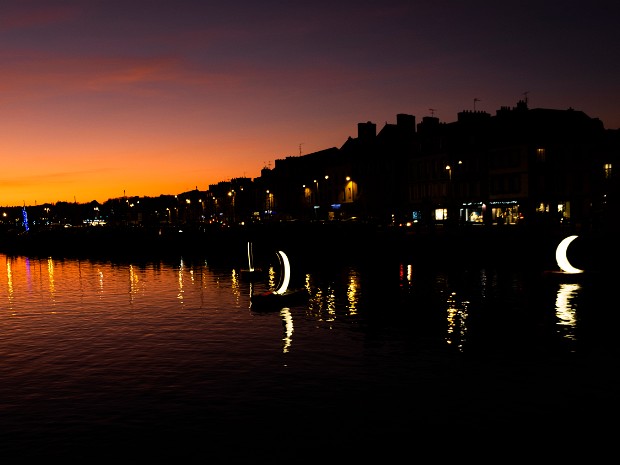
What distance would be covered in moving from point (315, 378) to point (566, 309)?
24650 millimetres

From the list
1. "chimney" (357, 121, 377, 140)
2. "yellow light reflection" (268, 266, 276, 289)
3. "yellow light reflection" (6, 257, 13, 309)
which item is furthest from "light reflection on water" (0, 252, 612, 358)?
"chimney" (357, 121, 377, 140)

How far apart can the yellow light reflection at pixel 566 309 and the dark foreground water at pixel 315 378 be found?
14cm

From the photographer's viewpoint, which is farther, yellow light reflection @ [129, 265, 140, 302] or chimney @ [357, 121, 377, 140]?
chimney @ [357, 121, 377, 140]

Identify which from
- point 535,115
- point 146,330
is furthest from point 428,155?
point 146,330

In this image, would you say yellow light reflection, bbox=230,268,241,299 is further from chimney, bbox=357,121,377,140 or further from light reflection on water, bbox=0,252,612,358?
chimney, bbox=357,121,377,140

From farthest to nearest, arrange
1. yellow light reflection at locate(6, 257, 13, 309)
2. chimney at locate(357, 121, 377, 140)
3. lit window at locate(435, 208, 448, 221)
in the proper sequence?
chimney at locate(357, 121, 377, 140) → lit window at locate(435, 208, 448, 221) → yellow light reflection at locate(6, 257, 13, 309)

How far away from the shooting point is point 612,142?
96688 mm

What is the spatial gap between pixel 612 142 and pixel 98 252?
9874 cm

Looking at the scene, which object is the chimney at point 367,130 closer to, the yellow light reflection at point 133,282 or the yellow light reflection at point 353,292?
the yellow light reflection at point 133,282

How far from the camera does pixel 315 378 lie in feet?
89.3

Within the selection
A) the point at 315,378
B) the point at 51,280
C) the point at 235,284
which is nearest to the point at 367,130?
the point at 235,284

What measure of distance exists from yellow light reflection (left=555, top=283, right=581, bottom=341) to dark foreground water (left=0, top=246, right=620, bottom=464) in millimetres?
136

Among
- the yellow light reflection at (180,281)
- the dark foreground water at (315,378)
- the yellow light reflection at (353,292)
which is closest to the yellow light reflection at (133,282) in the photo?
the yellow light reflection at (180,281)

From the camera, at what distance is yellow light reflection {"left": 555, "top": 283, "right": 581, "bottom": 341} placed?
3684cm
